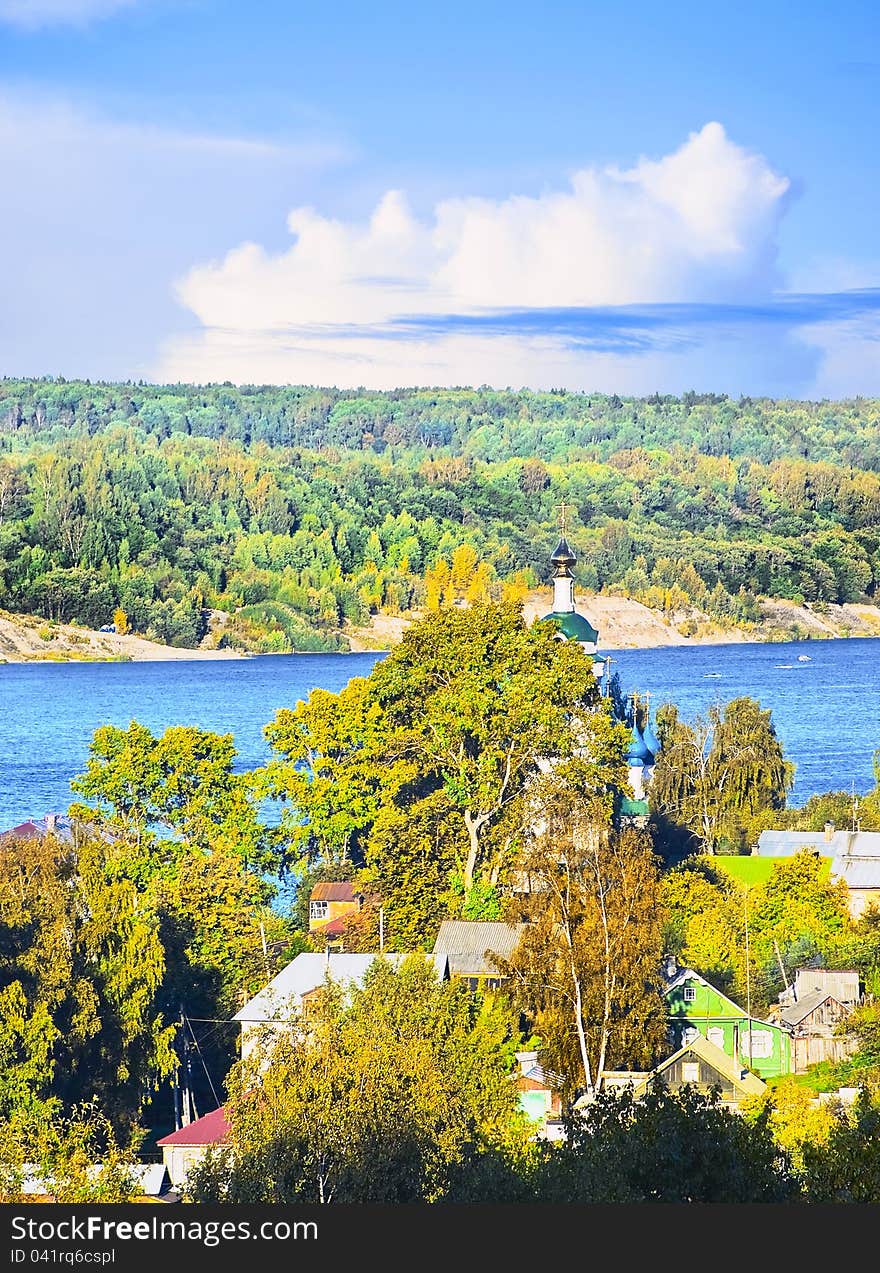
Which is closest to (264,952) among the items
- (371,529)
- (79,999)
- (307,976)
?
(307,976)

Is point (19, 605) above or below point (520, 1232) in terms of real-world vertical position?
below

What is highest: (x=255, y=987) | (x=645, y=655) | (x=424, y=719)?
(x=424, y=719)

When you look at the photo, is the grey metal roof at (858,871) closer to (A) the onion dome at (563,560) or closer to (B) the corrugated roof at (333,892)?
(A) the onion dome at (563,560)

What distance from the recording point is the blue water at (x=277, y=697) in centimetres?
5816

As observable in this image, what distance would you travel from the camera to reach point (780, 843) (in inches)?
1507

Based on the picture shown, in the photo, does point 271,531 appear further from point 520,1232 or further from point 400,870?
point 520,1232

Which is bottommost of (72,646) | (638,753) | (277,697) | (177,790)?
(72,646)

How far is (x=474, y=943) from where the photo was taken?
26.0 metres

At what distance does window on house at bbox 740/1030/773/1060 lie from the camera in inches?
964

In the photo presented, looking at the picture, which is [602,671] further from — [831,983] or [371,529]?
[371,529]

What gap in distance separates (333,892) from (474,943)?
5383mm

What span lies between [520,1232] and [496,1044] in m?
11.8

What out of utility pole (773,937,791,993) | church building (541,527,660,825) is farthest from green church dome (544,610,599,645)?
utility pole (773,937,791,993)

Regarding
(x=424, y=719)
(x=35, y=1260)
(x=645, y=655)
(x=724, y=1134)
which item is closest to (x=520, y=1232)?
(x=35, y=1260)
